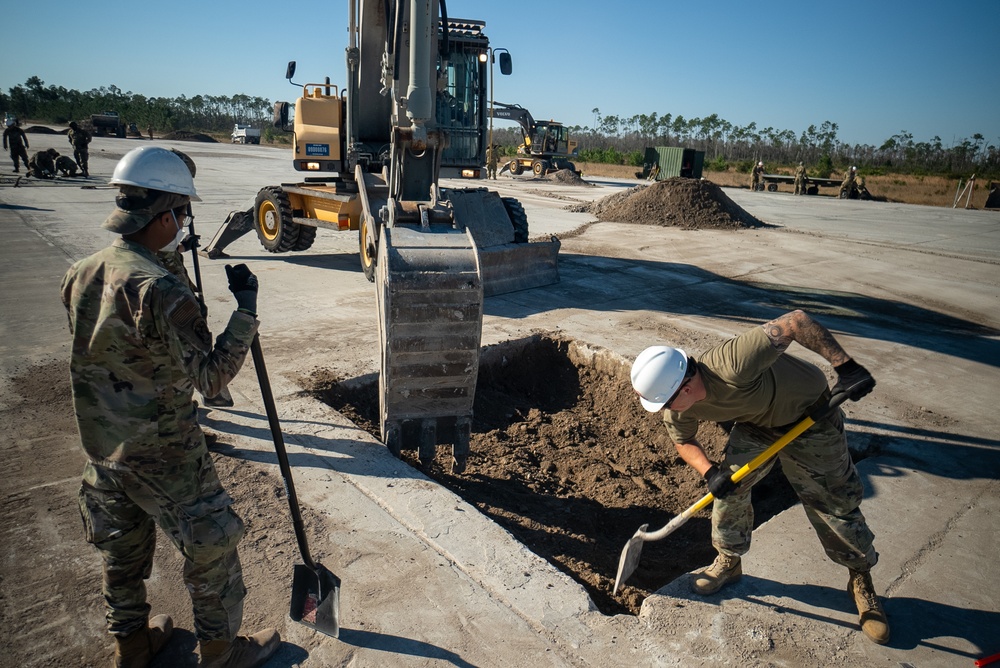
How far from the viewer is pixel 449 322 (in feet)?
14.2

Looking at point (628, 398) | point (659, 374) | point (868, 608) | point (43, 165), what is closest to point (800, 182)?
point (628, 398)

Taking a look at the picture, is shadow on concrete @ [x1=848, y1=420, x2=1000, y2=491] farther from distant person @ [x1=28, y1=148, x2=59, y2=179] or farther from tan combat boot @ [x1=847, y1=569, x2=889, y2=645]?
distant person @ [x1=28, y1=148, x2=59, y2=179]

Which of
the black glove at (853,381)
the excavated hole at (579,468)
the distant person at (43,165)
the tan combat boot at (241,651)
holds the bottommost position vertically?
the excavated hole at (579,468)

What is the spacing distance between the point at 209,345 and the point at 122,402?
1.23ft

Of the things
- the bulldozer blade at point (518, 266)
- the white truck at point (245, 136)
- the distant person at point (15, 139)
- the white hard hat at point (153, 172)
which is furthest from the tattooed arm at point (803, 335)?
the white truck at point (245, 136)

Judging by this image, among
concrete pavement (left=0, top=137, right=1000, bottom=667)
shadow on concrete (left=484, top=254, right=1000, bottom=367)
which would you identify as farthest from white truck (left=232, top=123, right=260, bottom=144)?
shadow on concrete (left=484, top=254, right=1000, bottom=367)

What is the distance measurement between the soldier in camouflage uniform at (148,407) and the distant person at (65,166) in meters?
21.7

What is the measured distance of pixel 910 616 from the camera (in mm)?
3121

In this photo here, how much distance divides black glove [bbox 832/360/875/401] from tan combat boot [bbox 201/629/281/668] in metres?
2.81

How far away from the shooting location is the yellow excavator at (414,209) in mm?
4336

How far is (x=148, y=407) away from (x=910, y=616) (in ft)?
11.8

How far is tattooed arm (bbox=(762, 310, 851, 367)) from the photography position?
9.85 feet

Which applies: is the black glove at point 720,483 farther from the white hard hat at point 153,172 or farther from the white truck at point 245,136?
Result: the white truck at point 245,136

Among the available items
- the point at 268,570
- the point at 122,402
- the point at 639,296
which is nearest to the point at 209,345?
the point at 122,402
